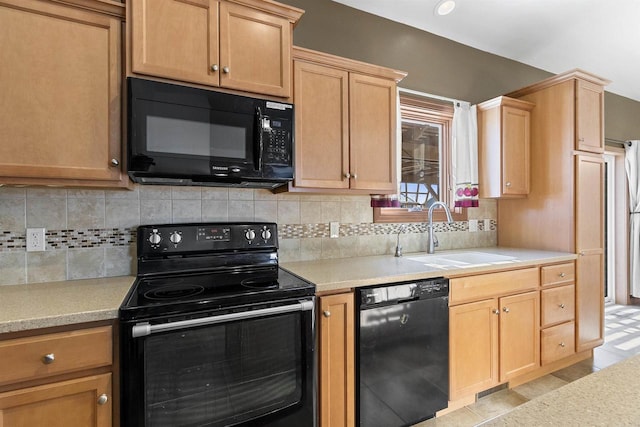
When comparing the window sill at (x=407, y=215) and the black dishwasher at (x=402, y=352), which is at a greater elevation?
the window sill at (x=407, y=215)

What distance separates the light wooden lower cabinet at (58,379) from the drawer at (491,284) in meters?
1.73

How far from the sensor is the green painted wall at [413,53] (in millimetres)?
2295

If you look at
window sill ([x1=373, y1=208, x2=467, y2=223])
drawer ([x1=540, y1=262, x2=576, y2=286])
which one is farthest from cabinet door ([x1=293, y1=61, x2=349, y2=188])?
drawer ([x1=540, y1=262, x2=576, y2=286])

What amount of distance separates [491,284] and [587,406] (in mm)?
1658

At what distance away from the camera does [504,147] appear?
2.73 meters

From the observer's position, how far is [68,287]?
59.4 inches

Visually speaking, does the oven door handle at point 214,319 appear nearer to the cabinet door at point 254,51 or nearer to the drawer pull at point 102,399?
the drawer pull at point 102,399

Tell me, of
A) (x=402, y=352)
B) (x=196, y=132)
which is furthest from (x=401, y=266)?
(x=196, y=132)

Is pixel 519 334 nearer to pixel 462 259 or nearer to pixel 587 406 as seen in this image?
pixel 462 259

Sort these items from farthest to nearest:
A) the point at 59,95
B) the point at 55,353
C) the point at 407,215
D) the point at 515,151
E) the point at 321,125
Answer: the point at 515,151, the point at 407,215, the point at 321,125, the point at 59,95, the point at 55,353

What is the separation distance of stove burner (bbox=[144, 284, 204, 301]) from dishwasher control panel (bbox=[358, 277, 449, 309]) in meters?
0.79

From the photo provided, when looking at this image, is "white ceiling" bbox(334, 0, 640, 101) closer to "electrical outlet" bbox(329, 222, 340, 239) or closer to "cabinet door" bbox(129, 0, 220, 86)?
"cabinet door" bbox(129, 0, 220, 86)

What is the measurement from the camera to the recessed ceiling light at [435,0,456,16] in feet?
7.91

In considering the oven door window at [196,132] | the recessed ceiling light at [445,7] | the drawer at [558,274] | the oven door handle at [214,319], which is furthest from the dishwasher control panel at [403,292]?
the recessed ceiling light at [445,7]
